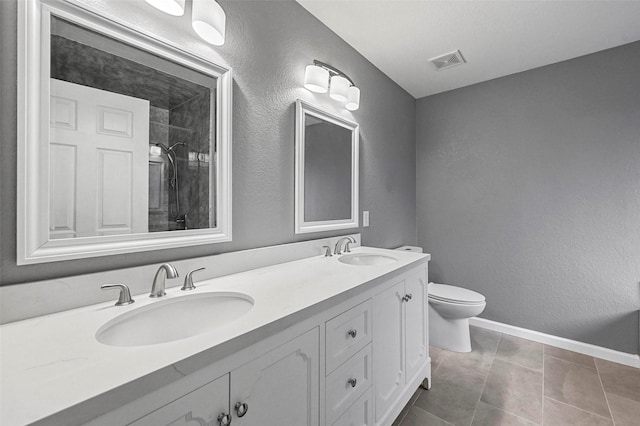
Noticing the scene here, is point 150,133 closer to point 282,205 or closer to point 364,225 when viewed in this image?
point 282,205

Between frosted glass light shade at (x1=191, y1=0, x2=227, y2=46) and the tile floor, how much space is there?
2.01 meters

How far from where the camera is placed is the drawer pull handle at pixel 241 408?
24.9 inches

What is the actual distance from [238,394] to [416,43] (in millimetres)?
2259

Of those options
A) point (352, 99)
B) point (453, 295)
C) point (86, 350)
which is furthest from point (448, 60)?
point (86, 350)

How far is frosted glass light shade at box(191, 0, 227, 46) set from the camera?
3.30ft

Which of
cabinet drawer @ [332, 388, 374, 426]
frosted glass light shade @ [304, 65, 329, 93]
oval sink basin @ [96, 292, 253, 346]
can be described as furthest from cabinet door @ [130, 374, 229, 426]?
frosted glass light shade @ [304, 65, 329, 93]

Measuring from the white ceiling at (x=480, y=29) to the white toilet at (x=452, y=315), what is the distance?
72.9 inches

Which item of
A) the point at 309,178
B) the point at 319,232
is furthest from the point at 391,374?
the point at 309,178

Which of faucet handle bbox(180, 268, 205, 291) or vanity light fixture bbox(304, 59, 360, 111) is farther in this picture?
vanity light fixture bbox(304, 59, 360, 111)

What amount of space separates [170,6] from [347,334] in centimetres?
134

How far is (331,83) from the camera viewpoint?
5.54 feet

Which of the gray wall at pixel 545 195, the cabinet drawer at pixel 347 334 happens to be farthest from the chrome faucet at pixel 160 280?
the gray wall at pixel 545 195

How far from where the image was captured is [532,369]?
184 centimetres

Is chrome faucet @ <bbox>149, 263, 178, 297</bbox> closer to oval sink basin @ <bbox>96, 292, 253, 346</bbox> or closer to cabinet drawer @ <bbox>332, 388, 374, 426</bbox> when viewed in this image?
oval sink basin @ <bbox>96, 292, 253, 346</bbox>
